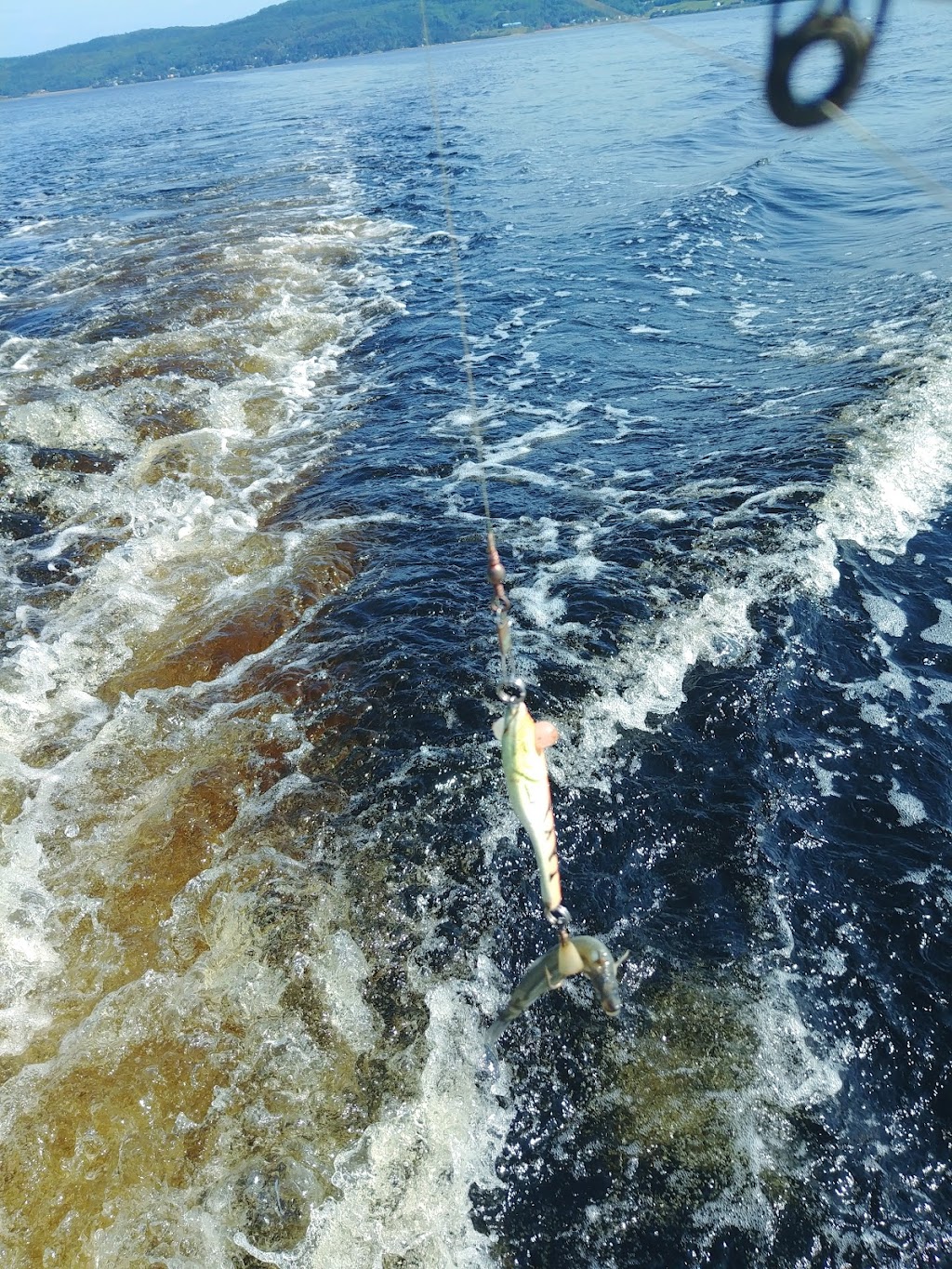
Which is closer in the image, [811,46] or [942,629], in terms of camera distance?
[811,46]

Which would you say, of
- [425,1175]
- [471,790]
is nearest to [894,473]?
[471,790]

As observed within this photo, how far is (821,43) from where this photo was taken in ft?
17.9

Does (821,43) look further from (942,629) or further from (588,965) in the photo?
(588,965)

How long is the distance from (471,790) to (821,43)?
612 cm

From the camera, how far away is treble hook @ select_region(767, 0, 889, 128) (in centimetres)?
536

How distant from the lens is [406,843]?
20.3 feet

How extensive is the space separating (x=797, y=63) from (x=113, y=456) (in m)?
10.4

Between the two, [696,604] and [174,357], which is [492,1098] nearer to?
[696,604]

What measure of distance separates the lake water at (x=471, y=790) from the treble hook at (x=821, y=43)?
437cm

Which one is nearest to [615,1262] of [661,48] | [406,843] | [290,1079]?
[290,1079]

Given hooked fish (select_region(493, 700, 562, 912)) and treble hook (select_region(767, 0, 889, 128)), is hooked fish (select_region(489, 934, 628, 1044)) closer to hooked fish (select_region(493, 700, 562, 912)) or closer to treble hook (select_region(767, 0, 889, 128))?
hooked fish (select_region(493, 700, 562, 912))

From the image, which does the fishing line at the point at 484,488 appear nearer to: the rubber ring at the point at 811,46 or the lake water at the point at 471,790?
the lake water at the point at 471,790

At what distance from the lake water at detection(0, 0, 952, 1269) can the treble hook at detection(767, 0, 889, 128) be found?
4366 millimetres

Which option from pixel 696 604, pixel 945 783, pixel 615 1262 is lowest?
pixel 615 1262
